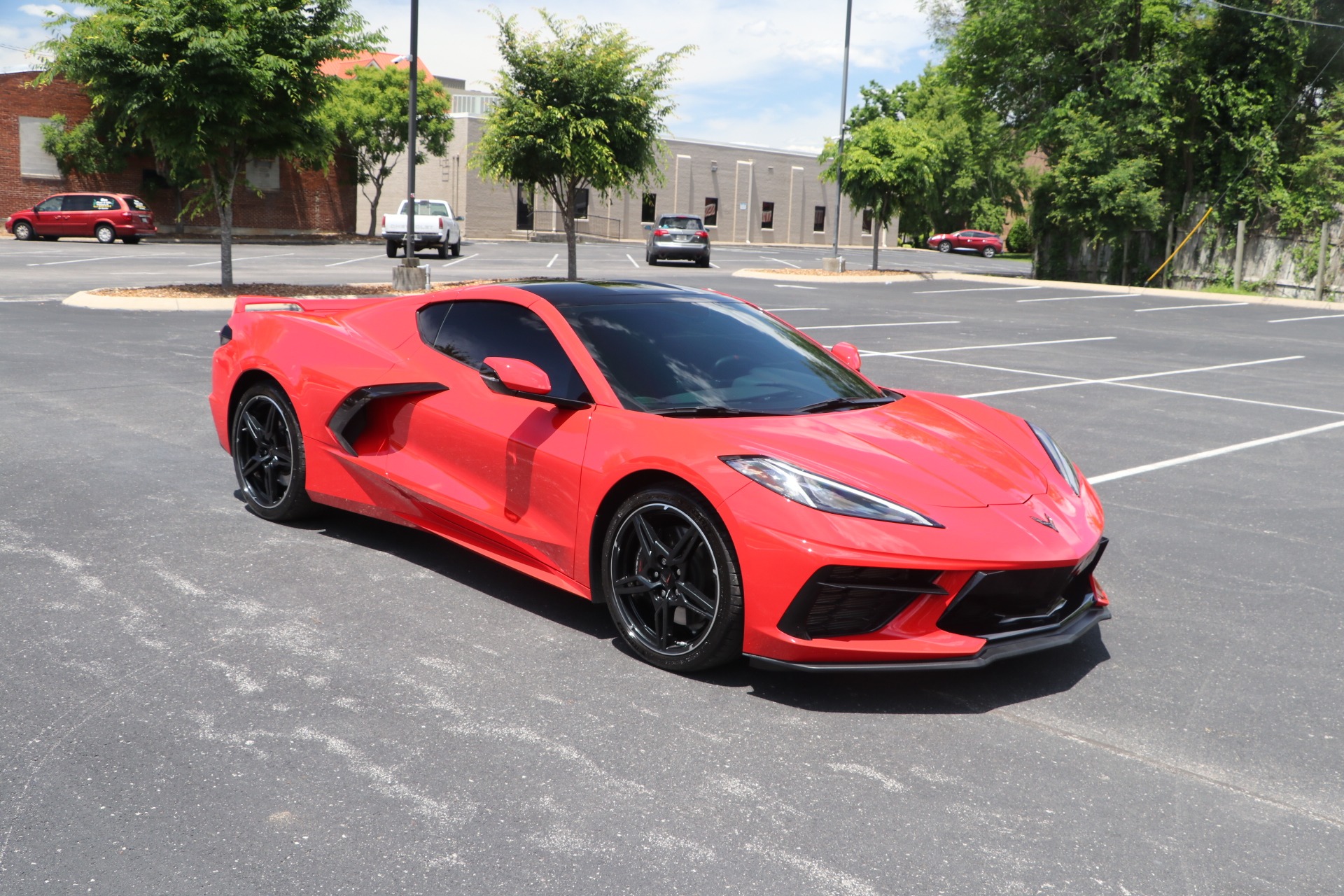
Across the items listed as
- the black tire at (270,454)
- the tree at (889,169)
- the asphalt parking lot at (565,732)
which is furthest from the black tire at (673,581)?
the tree at (889,169)

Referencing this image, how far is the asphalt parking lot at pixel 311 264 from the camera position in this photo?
24.4 m

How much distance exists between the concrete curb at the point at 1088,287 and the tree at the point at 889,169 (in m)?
2.16

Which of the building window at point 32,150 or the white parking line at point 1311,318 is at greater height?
the building window at point 32,150

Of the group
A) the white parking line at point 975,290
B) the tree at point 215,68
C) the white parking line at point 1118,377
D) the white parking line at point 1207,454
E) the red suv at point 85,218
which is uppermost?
the tree at point 215,68

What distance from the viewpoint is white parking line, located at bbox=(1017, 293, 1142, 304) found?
28.2 meters

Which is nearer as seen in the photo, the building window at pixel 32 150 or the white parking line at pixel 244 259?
the white parking line at pixel 244 259

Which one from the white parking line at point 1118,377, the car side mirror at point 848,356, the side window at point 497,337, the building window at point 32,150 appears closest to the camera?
the side window at point 497,337

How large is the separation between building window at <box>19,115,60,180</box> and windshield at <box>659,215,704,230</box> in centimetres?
2430

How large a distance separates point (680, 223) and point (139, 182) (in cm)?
2285

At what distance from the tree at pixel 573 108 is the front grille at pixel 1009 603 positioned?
20578 millimetres

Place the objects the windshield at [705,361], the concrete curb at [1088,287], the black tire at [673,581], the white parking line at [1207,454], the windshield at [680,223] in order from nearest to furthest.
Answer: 1. the black tire at [673,581]
2. the windshield at [705,361]
3. the white parking line at [1207,454]
4. the concrete curb at [1088,287]
5. the windshield at [680,223]

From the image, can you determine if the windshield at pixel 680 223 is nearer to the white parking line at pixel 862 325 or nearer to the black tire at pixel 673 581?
the white parking line at pixel 862 325

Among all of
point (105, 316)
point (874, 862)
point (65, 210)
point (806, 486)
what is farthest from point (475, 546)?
point (65, 210)

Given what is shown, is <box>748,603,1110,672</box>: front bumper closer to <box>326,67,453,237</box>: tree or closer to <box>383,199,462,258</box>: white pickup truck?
<box>383,199,462,258</box>: white pickup truck
